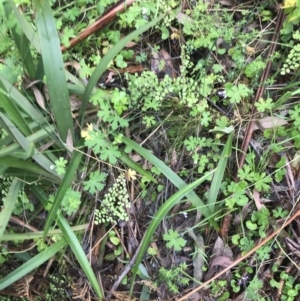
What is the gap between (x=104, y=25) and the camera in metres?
1.53

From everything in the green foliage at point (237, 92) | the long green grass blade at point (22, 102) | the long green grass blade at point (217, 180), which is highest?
the long green grass blade at point (22, 102)

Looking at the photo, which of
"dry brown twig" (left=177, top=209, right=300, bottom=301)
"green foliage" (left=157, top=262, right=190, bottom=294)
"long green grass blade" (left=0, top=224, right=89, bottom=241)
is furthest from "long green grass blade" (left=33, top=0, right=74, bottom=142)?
"dry brown twig" (left=177, top=209, right=300, bottom=301)

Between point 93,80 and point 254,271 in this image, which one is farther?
point 254,271

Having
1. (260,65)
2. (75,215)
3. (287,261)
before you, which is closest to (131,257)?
(75,215)

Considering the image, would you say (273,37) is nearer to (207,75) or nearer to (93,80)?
(207,75)

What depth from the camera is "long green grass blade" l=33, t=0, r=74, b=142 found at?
4.15 feet

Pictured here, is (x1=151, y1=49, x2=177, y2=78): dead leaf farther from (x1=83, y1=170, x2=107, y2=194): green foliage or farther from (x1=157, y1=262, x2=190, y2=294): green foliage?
(x1=157, y1=262, x2=190, y2=294): green foliage

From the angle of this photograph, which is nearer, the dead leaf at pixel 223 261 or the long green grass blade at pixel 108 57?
the long green grass blade at pixel 108 57

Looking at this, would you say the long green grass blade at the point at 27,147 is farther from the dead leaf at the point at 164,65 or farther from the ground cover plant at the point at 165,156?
the dead leaf at the point at 164,65

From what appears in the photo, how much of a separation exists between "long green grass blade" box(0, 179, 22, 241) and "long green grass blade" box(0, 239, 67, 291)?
158 millimetres

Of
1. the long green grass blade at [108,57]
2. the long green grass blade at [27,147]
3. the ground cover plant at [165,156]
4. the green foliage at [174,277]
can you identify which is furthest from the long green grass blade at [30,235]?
the long green grass blade at [108,57]

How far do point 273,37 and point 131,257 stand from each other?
3.20 ft

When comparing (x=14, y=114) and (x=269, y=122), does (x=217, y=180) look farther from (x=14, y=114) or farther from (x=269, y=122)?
(x=14, y=114)

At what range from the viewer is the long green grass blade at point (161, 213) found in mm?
1416
